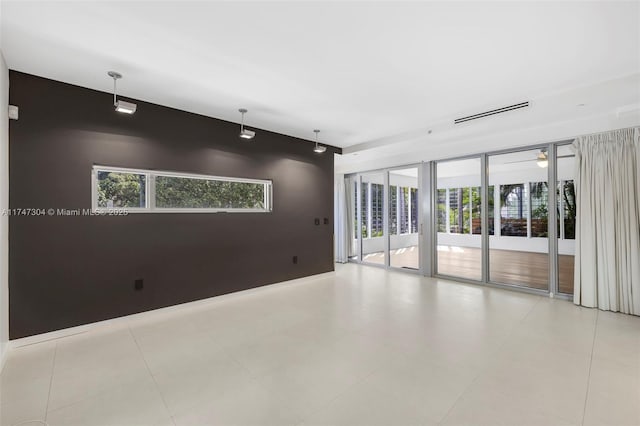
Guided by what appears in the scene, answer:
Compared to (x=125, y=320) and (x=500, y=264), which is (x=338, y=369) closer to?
(x=125, y=320)

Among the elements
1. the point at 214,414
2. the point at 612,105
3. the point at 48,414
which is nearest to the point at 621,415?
the point at 214,414

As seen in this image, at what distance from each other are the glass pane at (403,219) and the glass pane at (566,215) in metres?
2.74

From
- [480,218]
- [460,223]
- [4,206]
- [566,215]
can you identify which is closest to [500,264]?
[460,223]

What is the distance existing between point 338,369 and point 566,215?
14.7ft

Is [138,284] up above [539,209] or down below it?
below

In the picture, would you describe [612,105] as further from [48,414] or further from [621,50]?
[48,414]

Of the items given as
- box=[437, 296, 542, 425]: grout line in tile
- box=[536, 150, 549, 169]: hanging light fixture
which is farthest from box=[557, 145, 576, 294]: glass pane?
box=[437, 296, 542, 425]: grout line in tile

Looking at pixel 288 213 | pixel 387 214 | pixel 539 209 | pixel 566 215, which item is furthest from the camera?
pixel 387 214

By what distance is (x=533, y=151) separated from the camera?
16.0 feet

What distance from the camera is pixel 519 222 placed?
5.74m

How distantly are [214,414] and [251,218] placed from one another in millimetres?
3206

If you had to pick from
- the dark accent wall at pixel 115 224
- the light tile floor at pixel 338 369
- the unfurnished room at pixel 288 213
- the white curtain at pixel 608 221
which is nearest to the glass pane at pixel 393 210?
the unfurnished room at pixel 288 213

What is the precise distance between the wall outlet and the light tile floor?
39 cm

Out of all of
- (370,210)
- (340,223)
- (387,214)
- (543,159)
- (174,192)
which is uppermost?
(543,159)
